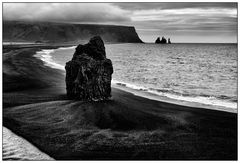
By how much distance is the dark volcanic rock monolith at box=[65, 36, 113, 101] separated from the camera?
48.3 feet

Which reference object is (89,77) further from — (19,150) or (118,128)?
(19,150)

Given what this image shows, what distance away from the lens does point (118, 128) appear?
1141 centimetres

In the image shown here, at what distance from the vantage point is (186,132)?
11344 millimetres

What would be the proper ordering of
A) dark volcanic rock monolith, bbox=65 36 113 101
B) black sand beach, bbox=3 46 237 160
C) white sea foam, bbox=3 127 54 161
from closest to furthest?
white sea foam, bbox=3 127 54 161, black sand beach, bbox=3 46 237 160, dark volcanic rock monolith, bbox=65 36 113 101

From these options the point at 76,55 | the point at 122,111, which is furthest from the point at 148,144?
the point at 76,55

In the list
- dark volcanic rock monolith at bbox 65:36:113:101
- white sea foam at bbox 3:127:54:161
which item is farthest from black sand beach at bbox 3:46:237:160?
dark volcanic rock monolith at bbox 65:36:113:101

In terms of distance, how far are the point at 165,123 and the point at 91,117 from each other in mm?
2966

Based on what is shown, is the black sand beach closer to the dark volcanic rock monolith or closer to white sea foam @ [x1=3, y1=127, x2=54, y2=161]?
white sea foam @ [x1=3, y1=127, x2=54, y2=161]

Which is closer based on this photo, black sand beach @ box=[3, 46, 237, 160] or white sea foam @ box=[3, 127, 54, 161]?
white sea foam @ box=[3, 127, 54, 161]

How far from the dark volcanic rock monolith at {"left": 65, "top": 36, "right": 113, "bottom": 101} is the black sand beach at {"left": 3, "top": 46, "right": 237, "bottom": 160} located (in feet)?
1.91

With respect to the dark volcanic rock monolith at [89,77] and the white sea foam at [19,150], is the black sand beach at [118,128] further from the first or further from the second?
the dark volcanic rock monolith at [89,77]

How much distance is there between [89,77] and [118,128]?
13.9 feet

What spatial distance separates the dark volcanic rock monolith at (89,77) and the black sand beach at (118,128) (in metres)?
0.58

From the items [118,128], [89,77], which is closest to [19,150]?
[118,128]
